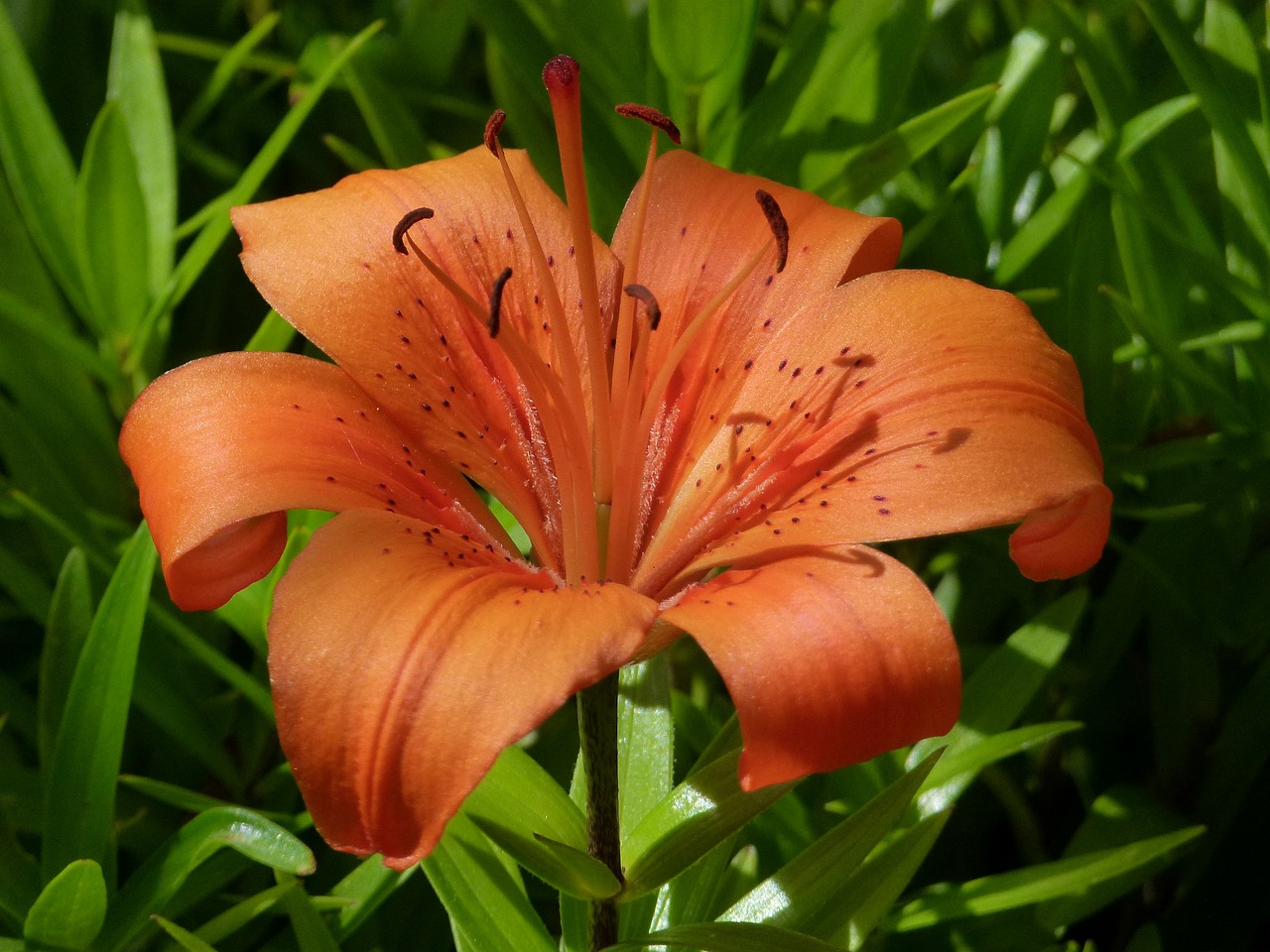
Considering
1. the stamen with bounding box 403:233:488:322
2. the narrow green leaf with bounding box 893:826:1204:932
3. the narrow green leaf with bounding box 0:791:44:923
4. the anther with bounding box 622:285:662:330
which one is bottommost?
the narrow green leaf with bounding box 893:826:1204:932

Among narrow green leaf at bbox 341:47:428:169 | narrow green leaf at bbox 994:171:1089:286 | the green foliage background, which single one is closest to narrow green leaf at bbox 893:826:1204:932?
the green foliage background

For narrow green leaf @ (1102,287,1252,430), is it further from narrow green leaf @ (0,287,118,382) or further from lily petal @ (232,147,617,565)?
narrow green leaf @ (0,287,118,382)

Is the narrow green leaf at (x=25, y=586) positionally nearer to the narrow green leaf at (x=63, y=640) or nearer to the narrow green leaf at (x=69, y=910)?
the narrow green leaf at (x=63, y=640)

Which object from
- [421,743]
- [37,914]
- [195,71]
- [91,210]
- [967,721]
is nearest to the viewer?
[421,743]

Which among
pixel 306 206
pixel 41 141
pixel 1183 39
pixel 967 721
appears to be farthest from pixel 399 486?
pixel 1183 39

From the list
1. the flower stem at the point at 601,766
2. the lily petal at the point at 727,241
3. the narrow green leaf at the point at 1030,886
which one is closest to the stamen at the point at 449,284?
the lily petal at the point at 727,241

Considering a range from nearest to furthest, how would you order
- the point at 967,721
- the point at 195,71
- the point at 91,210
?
the point at 967,721 → the point at 91,210 → the point at 195,71

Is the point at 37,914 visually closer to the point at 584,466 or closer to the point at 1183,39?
the point at 584,466
